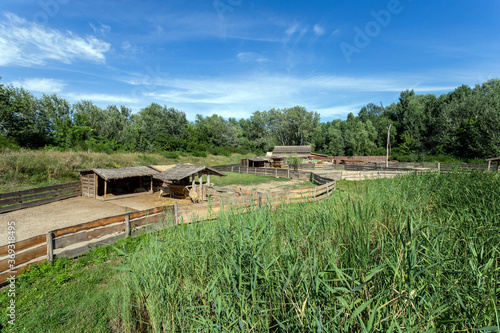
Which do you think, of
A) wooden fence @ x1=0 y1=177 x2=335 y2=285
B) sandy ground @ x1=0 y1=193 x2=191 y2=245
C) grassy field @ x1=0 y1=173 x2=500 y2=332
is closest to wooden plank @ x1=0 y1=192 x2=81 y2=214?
sandy ground @ x1=0 y1=193 x2=191 y2=245

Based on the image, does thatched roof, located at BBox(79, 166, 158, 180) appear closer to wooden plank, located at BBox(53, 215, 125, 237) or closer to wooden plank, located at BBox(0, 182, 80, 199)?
wooden plank, located at BBox(0, 182, 80, 199)

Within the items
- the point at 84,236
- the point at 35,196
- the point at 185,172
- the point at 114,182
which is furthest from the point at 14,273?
the point at 114,182

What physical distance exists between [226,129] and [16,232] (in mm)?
58927

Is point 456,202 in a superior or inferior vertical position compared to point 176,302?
superior

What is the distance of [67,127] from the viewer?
120 feet

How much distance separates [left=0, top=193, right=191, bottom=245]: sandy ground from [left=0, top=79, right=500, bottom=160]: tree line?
57.9 feet

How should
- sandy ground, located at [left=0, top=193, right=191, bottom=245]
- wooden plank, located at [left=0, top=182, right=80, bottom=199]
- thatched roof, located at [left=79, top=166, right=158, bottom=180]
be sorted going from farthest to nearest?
thatched roof, located at [left=79, top=166, right=158, bottom=180] < wooden plank, located at [left=0, top=182, right=80, bottom=199] < sandy ground, located at [left=0, top=193, right=191, bottom=245]

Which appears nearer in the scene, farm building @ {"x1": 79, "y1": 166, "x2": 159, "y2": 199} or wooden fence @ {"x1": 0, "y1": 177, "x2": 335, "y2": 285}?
wooden fence @ {"x1": 0, "y1": 177, "x2": 335, "y2": 285}

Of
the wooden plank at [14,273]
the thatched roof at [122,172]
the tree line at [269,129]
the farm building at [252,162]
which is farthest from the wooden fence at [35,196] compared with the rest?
the farm building at [252,162]

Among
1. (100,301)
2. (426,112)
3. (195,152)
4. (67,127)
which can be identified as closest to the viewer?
(100,301)

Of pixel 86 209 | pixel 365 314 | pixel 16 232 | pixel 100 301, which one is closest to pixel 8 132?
pixel 86 209

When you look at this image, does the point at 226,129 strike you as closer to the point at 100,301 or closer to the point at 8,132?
the point at 8,132

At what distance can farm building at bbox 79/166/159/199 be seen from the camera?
55.5ft

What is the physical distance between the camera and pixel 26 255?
Result: 5.75 meters
